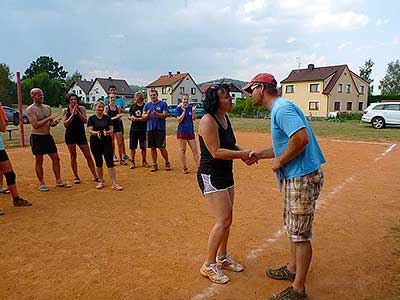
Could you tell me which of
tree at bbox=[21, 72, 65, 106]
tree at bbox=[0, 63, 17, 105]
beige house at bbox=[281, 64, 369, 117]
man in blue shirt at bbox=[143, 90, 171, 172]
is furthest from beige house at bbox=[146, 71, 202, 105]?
man in blue shirt at bbox=[143, 90, 171, 172]

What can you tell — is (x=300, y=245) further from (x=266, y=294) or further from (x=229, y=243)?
(x=229, y=243)

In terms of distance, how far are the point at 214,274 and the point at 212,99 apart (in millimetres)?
1605

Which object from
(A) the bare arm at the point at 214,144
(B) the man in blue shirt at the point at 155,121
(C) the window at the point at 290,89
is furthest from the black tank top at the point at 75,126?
(C) the window at the point at 290,89

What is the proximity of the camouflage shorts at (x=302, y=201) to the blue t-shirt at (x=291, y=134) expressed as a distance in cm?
6

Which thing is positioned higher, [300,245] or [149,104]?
[149,104]

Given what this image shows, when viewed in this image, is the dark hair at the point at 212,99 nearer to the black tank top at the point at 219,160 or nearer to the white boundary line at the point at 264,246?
the black tank top at the point at 219,160

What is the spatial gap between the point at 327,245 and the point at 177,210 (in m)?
2.21

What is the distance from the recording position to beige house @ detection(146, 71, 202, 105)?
6138 centimetres

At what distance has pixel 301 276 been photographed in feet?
8.97

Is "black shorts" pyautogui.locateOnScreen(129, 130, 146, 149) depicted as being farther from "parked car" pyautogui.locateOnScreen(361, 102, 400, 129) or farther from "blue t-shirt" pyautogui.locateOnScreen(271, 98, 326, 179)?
"parked car" pyautogui.locateOnScreen(361, 102, 400, 129)

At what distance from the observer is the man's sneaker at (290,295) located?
2.73 meters

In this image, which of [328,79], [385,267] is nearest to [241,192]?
[385,267]

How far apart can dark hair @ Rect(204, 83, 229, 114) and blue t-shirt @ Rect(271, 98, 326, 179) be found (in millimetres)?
535

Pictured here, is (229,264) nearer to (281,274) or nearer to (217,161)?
(281,274)
